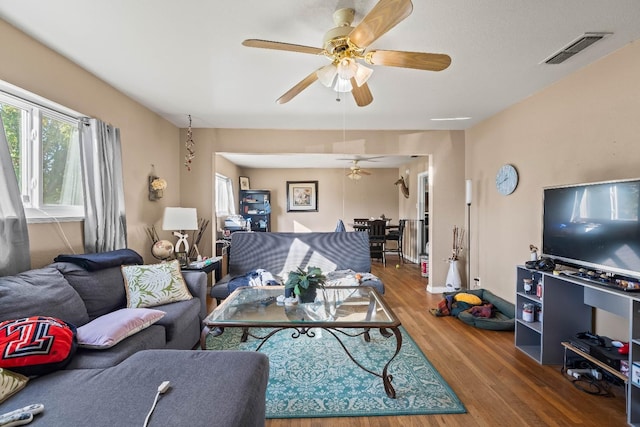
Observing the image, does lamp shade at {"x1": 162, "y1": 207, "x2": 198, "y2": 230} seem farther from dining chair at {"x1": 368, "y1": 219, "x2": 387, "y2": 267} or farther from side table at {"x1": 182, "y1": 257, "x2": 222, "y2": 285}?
dining chair at {"x1": 368, "y1": 219, "x2": 387, "y2": 267}

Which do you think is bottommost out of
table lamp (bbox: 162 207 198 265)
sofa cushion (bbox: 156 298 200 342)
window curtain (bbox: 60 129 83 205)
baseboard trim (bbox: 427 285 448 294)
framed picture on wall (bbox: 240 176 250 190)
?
baseboard trim (bbox: 427 285 448 294)

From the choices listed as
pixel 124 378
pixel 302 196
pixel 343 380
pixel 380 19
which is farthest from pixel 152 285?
pixel 302 196

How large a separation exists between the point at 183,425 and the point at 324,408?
3.38ft

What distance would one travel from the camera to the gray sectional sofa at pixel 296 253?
3492mm

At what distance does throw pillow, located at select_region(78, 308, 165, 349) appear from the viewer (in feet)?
5.16

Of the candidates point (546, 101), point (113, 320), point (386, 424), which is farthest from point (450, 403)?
point (546, 101)

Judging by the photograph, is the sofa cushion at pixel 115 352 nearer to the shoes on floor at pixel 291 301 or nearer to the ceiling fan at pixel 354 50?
the shoes on floor at pixel 291 301

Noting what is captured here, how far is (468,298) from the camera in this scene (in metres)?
3.45

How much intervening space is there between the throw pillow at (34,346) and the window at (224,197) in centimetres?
463

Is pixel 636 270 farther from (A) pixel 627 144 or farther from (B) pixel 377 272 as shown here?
(B) pixel 377 272

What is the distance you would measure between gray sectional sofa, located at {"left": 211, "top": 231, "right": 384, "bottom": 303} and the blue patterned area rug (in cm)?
91

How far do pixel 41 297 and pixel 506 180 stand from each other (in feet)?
13.6

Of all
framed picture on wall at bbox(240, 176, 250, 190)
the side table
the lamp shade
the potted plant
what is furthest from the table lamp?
framed picture on wall at bbox(240, 176, 250, 190)

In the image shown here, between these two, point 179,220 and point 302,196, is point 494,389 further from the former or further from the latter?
point 302,196
